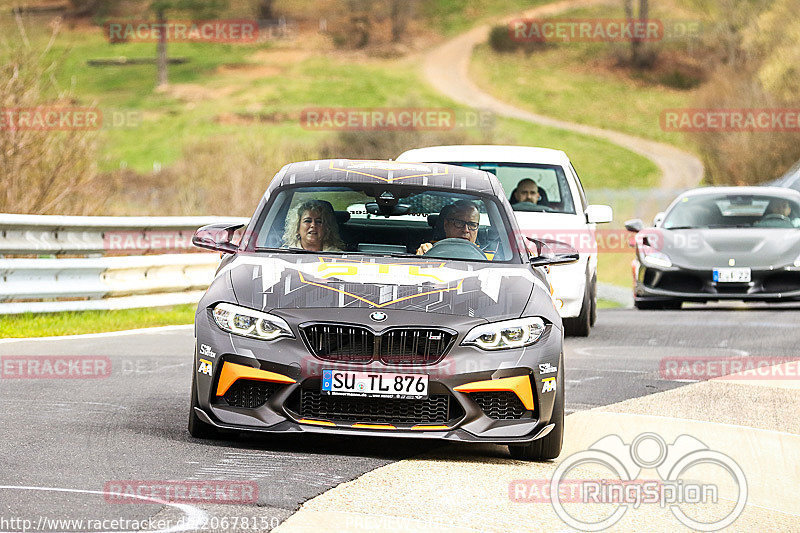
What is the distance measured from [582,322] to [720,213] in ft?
16.6

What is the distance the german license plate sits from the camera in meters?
17.3

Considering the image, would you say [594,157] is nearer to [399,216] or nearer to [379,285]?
[399,216]

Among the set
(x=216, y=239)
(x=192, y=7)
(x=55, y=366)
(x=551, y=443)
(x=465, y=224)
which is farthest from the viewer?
(x=192, y=7)

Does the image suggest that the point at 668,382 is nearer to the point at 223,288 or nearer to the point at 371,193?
the point at 371,193

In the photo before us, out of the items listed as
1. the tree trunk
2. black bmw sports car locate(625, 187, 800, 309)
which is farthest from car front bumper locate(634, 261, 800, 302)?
the tree trunk

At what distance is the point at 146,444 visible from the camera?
7.37 m

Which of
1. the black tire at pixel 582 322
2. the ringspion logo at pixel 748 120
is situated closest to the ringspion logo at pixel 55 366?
the black tire at pixel 582 322

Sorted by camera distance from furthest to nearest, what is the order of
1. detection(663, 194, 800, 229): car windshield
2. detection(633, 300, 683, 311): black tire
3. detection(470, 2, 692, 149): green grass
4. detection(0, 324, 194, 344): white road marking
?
detection(470, 2, 692, 149): green grass → detection(633, 300, 683, 311): black tire → detection(663, 194, 800, 229): car windshield → detection(0, 324, 194, 344): white road marking

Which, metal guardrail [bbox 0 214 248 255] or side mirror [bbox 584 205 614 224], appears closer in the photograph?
metal guardrail [bbox 0 214 248 255]

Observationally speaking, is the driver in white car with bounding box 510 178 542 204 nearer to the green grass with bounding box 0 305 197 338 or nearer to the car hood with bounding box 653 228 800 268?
the green grass with bounding box 0 305 197 338

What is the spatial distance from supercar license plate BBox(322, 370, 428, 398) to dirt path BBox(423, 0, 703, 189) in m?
69.3

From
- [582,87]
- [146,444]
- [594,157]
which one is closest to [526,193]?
[146,444]

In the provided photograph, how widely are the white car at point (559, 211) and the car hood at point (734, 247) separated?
2846 millimetres

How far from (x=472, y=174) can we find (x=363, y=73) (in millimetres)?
112591
